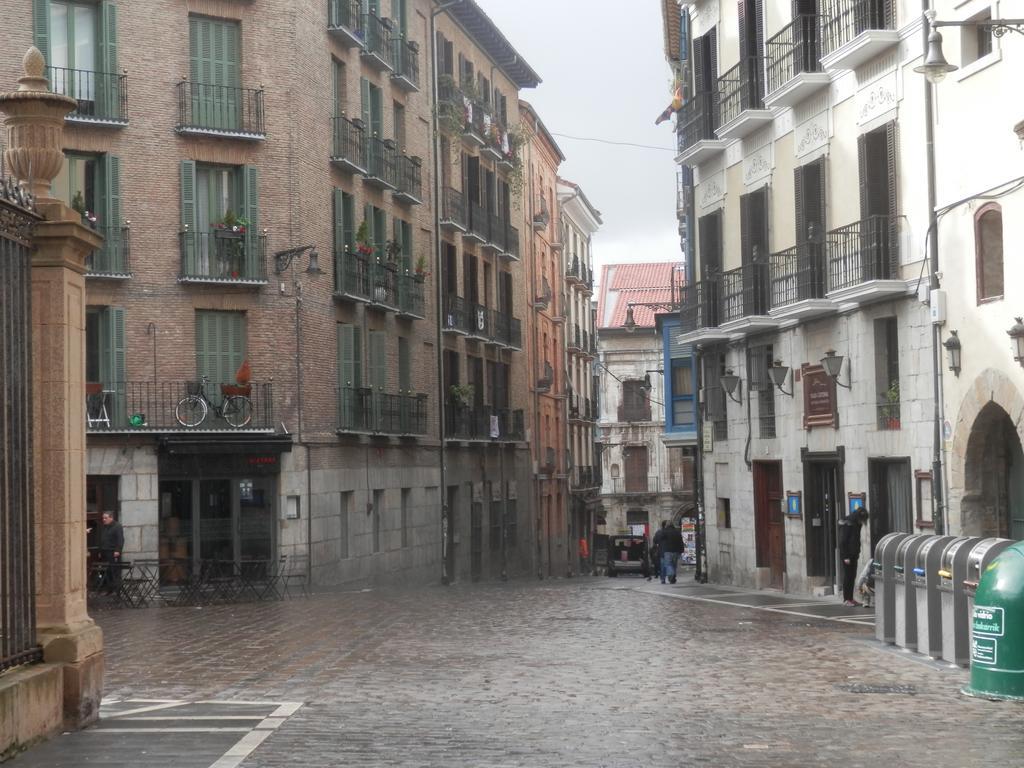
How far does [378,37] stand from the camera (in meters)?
40.8

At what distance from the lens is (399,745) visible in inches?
421

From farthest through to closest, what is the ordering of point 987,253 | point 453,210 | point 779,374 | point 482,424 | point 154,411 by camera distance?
1. point 482,424
2. point 453,210
3. point 154,411
4. point 779,374
5. point 987,253

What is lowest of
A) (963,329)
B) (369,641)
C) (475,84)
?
(369,641)

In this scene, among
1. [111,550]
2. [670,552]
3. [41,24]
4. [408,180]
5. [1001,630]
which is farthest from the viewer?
[408,180]

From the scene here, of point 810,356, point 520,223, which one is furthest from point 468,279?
point 810,356

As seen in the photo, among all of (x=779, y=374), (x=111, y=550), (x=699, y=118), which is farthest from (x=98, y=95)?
(x=779, y=374)

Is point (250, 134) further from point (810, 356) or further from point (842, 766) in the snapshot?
point (842, 766)

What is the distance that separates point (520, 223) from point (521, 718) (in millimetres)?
49242

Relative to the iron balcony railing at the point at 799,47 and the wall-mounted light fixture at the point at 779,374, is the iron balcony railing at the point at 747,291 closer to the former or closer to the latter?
the wall-mounted light fixture at the point at 779,374

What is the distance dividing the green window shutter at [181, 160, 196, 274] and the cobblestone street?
12166mm

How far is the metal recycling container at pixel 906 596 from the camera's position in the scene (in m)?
17.4

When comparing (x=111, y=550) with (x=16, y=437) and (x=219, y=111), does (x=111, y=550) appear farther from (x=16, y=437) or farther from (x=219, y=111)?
(x=16, y=437)

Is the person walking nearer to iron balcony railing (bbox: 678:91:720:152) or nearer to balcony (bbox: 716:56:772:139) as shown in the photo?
iron balcony railing (bbox: 678:91:720:152)

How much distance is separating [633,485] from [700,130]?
5052 cm
